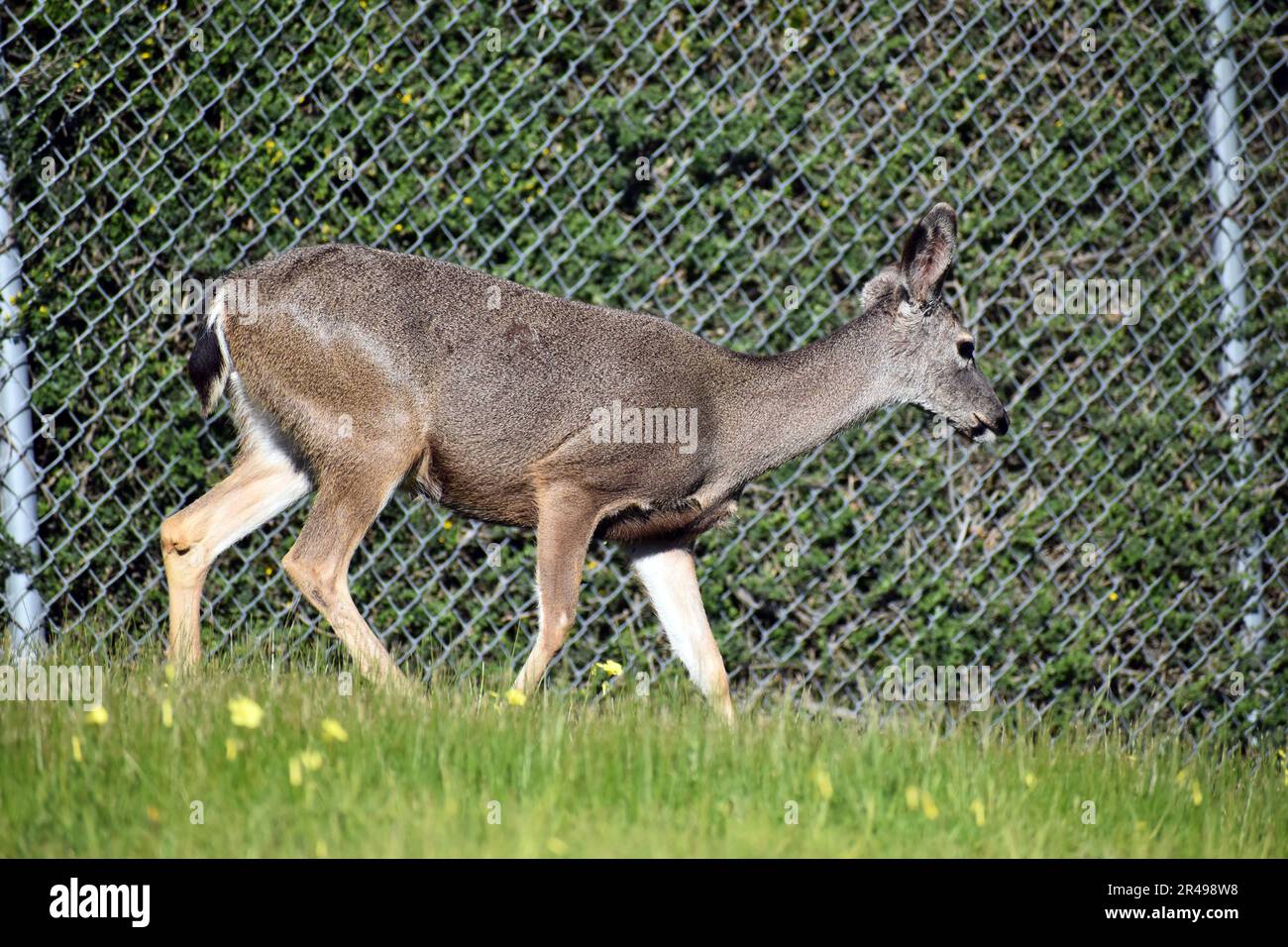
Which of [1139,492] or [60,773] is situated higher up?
[1139,492]

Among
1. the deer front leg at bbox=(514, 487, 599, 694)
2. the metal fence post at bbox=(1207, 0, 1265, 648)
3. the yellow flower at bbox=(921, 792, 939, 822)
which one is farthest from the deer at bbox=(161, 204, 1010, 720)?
the metal fence post at bbox=(1207, 0, 1265, 648)

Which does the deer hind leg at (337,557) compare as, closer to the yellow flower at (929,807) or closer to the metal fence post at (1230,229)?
the yellow flower at (929,807)

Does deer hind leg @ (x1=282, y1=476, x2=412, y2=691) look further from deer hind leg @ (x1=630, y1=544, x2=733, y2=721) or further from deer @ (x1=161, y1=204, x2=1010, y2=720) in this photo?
deer hind leg @ (x1=630, y1=544, x2=733, y2=721)

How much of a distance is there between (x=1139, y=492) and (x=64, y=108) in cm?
436

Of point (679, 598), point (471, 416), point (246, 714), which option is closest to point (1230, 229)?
point (679, 598)

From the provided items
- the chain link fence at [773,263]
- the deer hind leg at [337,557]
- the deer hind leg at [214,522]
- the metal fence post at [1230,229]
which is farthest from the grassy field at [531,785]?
the metal fence post at [1230,229]

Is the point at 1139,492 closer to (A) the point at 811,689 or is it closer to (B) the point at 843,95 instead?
(A) the point at 811,689

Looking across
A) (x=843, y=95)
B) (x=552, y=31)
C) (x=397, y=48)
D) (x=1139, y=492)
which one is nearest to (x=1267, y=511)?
(x=1139, y=492)

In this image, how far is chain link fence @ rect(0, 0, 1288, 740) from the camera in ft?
17.8

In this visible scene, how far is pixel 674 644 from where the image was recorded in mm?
5168

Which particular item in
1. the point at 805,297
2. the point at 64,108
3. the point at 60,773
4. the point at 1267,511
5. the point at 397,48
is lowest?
the point at 60,773

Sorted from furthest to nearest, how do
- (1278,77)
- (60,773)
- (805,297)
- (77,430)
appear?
(1278,77), (805,297), (77,430), (60,773)

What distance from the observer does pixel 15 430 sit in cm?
519

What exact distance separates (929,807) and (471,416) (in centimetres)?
188
